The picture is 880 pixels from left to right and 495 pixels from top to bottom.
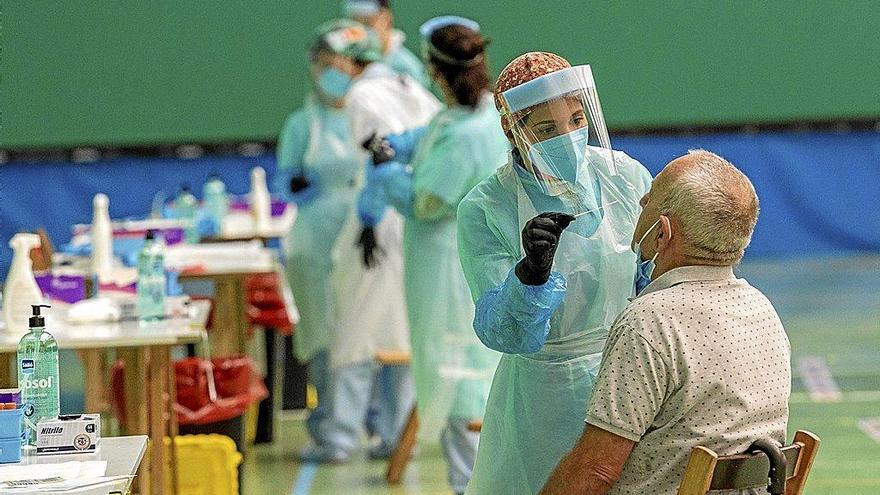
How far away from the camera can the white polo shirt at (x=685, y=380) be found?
2.50 m

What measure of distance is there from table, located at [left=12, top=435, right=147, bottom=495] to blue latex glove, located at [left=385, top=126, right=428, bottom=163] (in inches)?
103

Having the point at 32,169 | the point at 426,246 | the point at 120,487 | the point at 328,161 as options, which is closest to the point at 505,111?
the point at 120,487

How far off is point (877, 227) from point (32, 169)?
7393mm

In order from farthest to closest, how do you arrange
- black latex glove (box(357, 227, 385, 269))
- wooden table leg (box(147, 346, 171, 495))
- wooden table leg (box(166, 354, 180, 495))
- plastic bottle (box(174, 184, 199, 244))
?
plastic bottle (box(174, 184, 199, 244)), black latex glove (box(357, 227, 385, 269)), wooden table leg (box(166, 354, 180, 495)), wooden table leg (box(147, 346, 171, 495))

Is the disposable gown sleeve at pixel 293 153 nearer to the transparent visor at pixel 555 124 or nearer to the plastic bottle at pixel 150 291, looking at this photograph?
the plastic bottle at pixel 150 291

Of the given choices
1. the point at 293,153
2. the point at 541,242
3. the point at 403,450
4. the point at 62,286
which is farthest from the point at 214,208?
the point at 541,242

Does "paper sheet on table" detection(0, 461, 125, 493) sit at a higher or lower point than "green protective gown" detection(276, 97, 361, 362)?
lower

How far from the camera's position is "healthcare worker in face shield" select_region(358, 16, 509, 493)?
4.89 metres

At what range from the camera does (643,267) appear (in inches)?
112

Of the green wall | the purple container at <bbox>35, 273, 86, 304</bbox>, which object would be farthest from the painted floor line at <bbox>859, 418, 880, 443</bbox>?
the green wall

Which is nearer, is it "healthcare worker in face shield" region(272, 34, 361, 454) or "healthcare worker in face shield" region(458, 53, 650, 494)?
"healthcare worker in face shield" region(458, 53, 650, 494)

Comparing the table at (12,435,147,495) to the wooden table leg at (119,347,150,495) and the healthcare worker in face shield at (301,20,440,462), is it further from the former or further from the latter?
the healthcare worker in face shield at (301,20,440,462)

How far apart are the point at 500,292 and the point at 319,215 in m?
3.97

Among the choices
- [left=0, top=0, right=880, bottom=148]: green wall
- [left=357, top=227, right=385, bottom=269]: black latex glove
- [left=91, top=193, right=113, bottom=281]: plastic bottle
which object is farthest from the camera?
[left=0, top=0, right=880, bottom=148]: green wall
